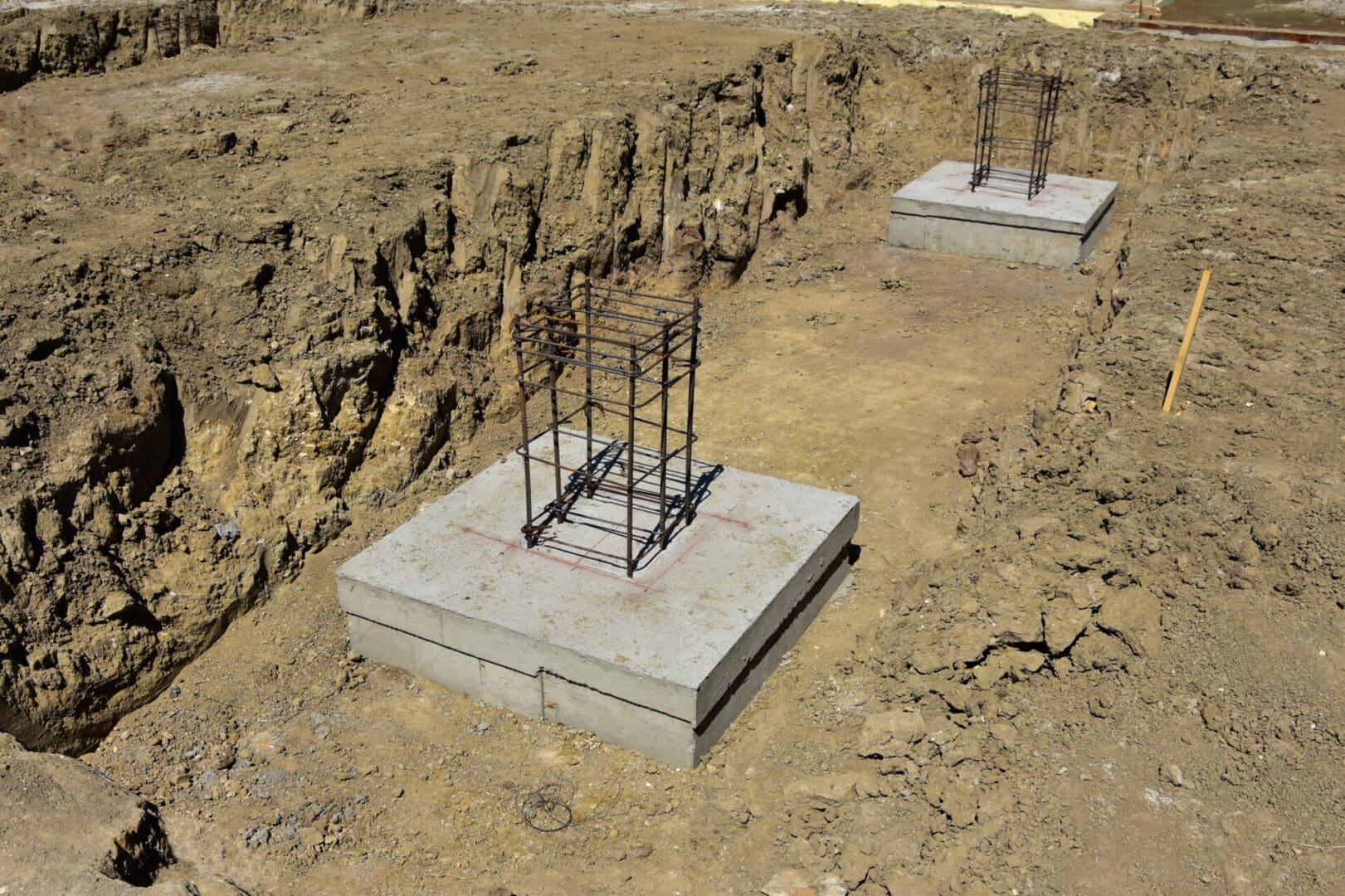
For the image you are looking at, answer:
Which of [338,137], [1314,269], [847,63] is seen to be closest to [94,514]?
[338,137]

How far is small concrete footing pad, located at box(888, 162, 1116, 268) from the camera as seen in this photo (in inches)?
559

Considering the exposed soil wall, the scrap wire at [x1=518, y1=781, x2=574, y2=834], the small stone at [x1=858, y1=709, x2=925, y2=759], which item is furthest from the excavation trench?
the small stone at [x1=858, y1=709, x2=925, y2=759]

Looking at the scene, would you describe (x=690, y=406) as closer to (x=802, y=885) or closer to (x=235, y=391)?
(x=802, y=885)

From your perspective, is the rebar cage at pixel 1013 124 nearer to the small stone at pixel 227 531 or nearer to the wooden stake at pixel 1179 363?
the wooden stake at pixel 1179 363

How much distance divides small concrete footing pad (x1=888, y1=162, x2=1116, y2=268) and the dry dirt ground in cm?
53

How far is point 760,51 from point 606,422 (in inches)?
282

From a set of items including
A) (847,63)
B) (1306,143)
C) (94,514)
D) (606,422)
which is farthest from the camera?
(847,63)

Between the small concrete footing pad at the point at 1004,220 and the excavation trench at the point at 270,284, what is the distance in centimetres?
83

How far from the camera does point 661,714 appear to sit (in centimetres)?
666

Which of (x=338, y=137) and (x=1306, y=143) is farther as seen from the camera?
(x=1306, y=143)

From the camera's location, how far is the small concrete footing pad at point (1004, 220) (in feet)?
46.6

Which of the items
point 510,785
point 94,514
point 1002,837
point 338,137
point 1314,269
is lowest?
point 510,785

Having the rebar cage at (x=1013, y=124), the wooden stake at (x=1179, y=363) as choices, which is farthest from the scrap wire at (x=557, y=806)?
the rebar cage at (x=1013, y=124)

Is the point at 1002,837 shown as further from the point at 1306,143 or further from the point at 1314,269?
the point at 1306,143
